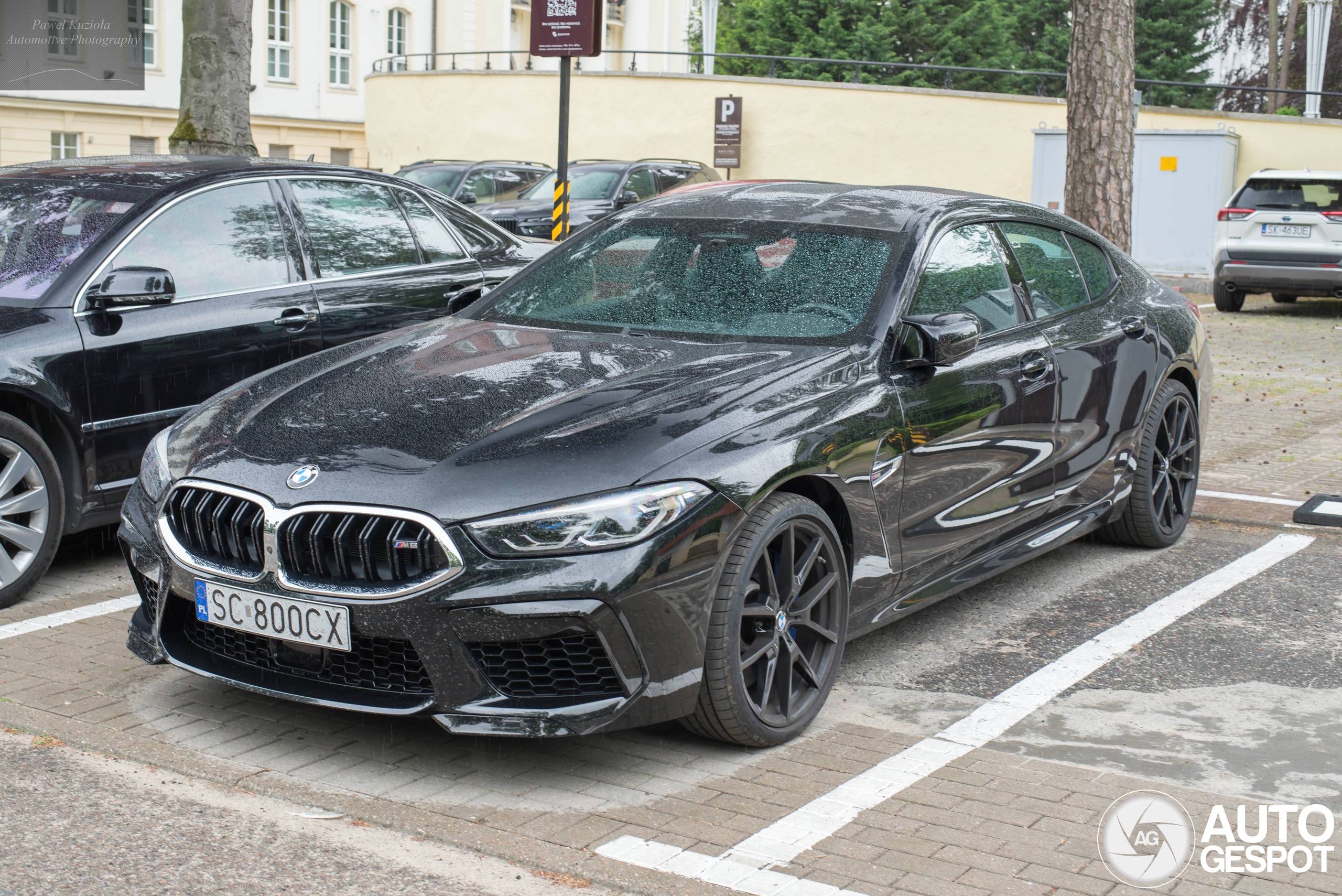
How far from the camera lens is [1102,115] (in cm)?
1173

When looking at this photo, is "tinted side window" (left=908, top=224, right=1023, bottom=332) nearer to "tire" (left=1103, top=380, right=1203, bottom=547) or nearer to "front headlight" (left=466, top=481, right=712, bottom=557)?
"tire" (left=1103, top=380, right=1203, bottom=547)

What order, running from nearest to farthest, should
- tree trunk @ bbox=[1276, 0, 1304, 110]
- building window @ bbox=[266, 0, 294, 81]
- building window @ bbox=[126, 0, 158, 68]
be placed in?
building window @ bbox=[126, 0, 158, 68]
tree trunk @ bbox=[1276, 0, 1304, 110]
building window @ bbox=[266, 0, 294, 81]

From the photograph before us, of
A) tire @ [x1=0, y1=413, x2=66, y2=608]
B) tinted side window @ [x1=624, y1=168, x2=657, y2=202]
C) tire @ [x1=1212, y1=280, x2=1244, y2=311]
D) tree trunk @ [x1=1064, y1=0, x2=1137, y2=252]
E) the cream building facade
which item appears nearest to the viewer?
tire @ [x1=0, y1=413, x2=66, y2=608]

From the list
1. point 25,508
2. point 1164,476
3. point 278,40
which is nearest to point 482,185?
point 1164,476

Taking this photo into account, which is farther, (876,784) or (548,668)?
(876,784)

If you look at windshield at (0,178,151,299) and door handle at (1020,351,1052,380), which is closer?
door handle at (1020,351,1052,380)

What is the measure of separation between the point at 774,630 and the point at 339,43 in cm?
4307

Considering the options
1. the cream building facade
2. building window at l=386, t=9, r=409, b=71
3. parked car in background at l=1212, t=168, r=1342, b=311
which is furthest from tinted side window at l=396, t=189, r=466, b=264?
building window at l=386, t=9, r=409, b=71

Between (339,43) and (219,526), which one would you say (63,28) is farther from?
(219,526)

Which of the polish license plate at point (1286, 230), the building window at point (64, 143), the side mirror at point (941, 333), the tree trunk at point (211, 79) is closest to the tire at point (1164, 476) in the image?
the side mirror at point (941, 333)

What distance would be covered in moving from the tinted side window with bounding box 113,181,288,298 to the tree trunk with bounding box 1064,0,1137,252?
727cm

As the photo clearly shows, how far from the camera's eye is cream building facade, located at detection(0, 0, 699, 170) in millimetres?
37125

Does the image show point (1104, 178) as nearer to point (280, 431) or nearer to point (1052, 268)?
point (1052, 268)

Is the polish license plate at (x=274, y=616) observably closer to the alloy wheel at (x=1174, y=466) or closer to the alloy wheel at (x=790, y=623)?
the alloy wheel at (x=790, y=623)
